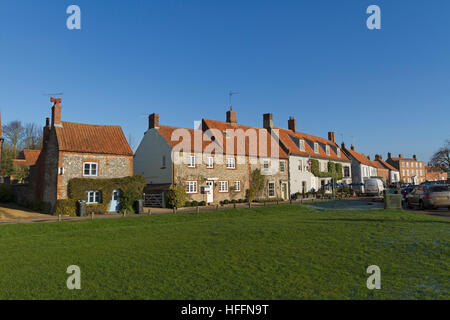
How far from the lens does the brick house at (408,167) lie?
4351 inches

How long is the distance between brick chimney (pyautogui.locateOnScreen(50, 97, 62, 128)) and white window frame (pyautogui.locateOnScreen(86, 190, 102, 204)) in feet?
24.0

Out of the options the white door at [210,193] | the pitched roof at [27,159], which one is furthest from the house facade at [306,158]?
the pitched roof at [27,159]

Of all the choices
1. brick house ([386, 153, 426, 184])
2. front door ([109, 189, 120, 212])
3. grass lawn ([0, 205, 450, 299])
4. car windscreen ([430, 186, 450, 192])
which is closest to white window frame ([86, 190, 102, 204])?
front door ([109, 189, 120, 212])

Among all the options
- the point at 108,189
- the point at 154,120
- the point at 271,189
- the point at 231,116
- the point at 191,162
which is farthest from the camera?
the point at 231,116

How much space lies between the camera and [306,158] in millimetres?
44656

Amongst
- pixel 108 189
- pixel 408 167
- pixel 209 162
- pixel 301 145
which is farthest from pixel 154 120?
pixel 408 167

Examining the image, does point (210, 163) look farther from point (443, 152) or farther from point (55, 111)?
point (443, 152)

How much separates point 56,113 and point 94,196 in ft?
28.5

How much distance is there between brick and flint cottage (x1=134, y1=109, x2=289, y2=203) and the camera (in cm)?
3192

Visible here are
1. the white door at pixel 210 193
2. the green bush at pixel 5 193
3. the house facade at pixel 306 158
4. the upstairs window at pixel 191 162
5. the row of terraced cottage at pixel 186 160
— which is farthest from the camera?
the house facade at pixel 306 158

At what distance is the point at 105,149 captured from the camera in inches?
1120

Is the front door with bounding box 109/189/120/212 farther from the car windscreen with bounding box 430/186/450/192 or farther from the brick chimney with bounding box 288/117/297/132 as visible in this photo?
the brick chimney with bounding box 288/117/297/132

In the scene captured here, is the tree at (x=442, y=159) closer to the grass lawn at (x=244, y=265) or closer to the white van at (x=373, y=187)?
the white van at (x=373, y=187)

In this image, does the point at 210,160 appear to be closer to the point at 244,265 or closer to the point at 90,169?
the point at 90,169
